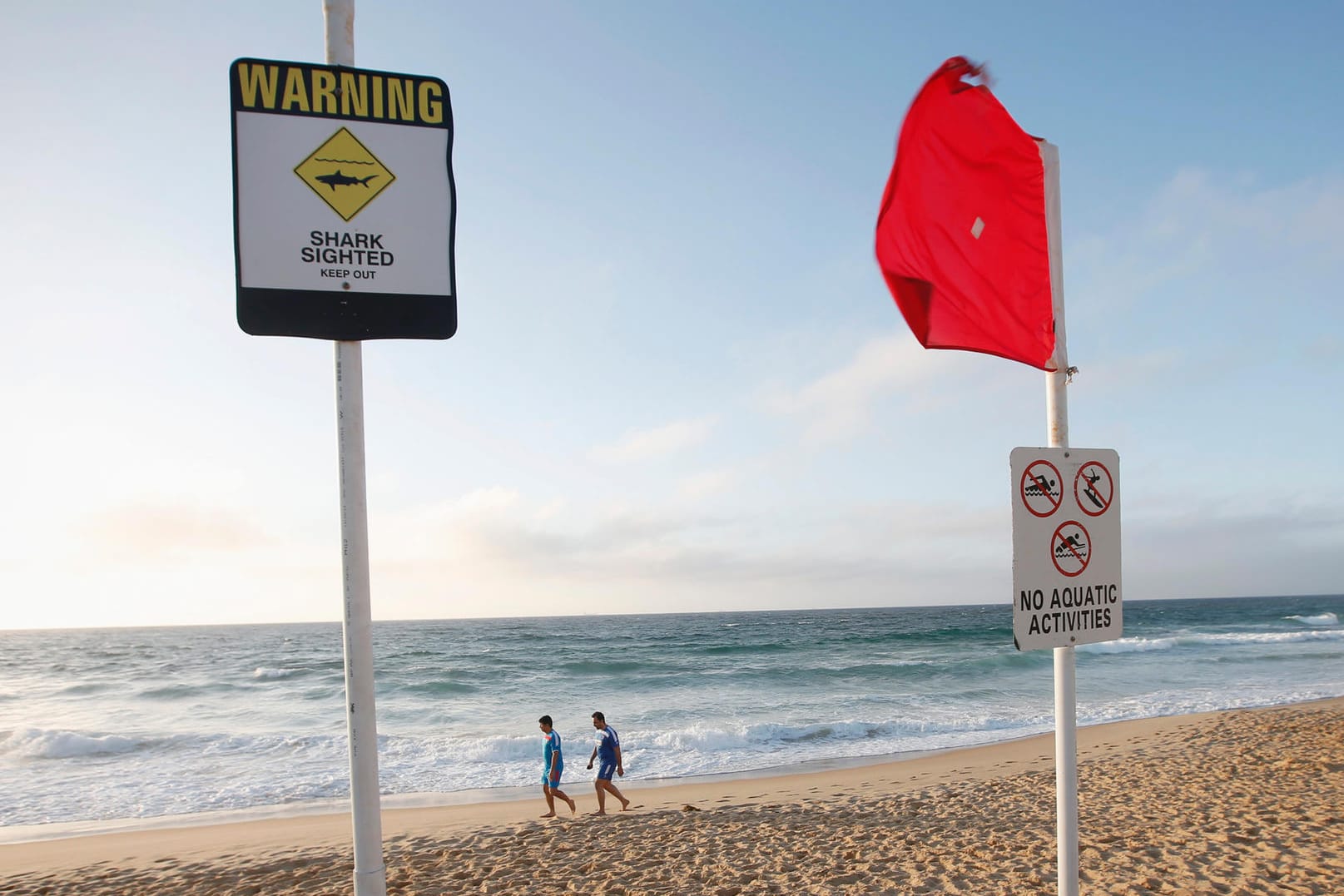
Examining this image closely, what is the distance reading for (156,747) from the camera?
18094 millimetres

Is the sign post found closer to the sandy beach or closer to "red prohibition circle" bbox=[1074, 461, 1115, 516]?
"red prohibition circle" bbox=[1074, 461, 1115, 516]

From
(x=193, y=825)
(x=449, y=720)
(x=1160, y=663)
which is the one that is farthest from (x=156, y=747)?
(x=1160, y=663)

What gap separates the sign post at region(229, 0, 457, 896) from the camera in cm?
257

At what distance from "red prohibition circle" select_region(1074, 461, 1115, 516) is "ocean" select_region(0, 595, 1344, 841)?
38.8 feet

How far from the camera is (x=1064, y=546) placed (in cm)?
275

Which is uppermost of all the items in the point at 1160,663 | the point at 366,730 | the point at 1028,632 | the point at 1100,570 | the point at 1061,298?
the point at 1061,298

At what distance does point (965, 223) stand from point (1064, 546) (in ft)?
4.43

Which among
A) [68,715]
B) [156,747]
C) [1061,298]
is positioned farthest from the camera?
[68,715]

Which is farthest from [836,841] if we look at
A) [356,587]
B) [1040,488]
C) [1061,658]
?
[356,587]

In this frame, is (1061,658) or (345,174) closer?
(345,174)

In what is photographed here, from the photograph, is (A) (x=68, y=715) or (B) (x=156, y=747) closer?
(B) (x=156, y=747)

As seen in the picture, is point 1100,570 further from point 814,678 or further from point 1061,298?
point 814,678

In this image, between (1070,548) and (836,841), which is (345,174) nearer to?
(1070,548)

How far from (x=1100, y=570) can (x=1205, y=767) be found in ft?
36.3
